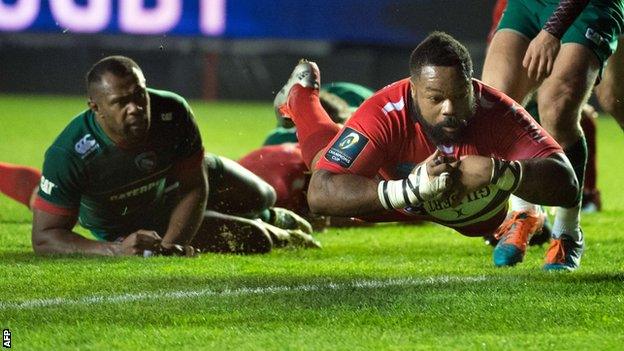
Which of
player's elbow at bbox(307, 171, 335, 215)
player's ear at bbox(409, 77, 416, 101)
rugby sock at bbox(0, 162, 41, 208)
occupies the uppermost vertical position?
player's ear at bbox(409, 77, 416, 101)

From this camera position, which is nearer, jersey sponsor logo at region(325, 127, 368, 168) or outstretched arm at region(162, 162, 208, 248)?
jersey sponsor logo at region(325, 127, 368, 168)

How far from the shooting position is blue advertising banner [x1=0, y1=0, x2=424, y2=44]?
20000 mm

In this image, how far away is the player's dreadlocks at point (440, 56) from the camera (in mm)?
5508

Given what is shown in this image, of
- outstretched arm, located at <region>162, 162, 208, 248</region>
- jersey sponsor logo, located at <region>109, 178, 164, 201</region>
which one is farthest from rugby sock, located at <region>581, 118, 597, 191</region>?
jersey sponsor logo, located at <region>109, 178, 164, 201</region>

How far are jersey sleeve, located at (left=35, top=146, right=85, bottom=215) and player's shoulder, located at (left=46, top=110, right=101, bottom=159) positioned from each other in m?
0.01

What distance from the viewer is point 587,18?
22.2ft

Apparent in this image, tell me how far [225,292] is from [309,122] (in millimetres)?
1552

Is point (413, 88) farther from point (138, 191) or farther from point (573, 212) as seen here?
point (138, 191)

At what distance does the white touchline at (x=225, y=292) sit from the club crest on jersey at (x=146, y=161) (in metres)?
1.34

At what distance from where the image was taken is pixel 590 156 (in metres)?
10.1

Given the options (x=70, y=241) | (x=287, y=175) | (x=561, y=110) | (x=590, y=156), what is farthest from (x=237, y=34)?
(x=561, y=110)

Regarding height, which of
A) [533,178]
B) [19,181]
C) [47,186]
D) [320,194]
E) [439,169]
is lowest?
[19,181]

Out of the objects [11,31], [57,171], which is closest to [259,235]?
[57,171]

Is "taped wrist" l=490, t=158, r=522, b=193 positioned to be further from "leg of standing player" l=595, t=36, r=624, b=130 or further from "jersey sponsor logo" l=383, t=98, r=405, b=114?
"leg of standing player" l=595, t=36, r=624, b=130
